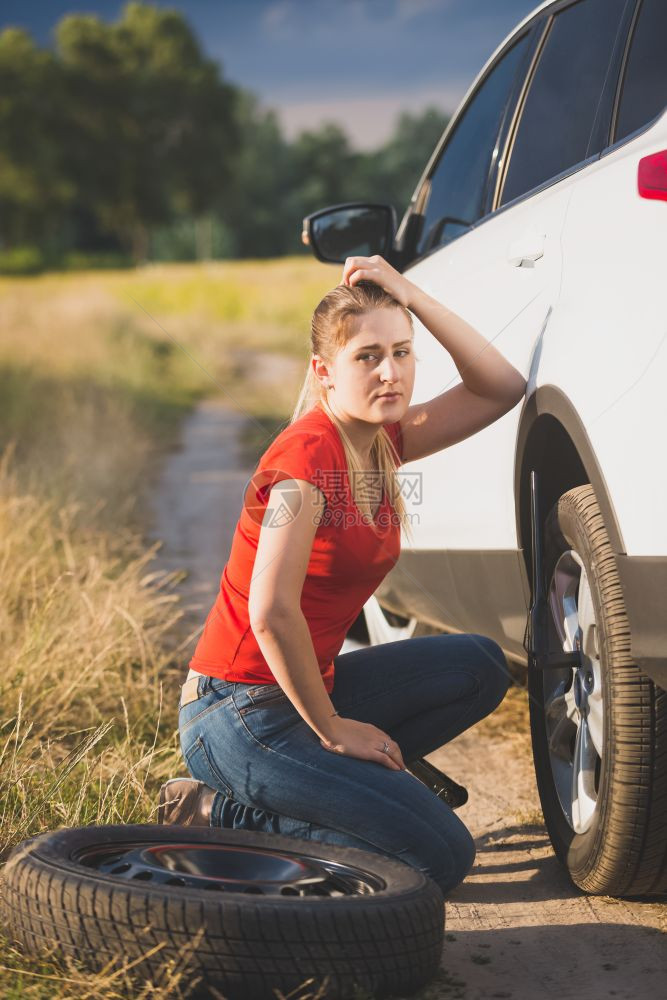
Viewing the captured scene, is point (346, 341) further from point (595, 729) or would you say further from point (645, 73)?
point (595, 729)

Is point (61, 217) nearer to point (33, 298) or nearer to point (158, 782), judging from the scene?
point (33, 298)

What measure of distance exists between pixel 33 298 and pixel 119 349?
7424 millimetres

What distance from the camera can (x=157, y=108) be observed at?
61.8 metres

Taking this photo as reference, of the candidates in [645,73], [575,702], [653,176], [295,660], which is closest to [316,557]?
[295,660]

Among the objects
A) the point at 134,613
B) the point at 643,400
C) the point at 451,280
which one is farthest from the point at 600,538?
the point at 134,613

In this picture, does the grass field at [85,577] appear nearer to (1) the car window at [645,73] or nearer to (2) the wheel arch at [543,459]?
(2) the wheel arch at [543,459]

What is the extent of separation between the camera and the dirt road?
234 cm

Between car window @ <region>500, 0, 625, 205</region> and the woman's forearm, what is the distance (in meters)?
1.27

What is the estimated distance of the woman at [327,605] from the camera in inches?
99.7

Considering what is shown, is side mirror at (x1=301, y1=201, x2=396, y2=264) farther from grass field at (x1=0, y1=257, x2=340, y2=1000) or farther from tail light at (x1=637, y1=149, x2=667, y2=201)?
tail light at (x1=637, y1=149, x2=667, y2=201)

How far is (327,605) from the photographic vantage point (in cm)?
275

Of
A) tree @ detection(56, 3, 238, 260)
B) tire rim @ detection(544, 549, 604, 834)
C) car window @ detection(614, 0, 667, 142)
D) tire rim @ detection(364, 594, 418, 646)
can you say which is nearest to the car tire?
tire rim @ detection(544, 549, 604, 834)

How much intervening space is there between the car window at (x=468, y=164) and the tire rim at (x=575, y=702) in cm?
135

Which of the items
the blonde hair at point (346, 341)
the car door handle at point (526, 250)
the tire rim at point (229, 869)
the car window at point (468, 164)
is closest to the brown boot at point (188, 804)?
the tire rim at point (229, 869)
